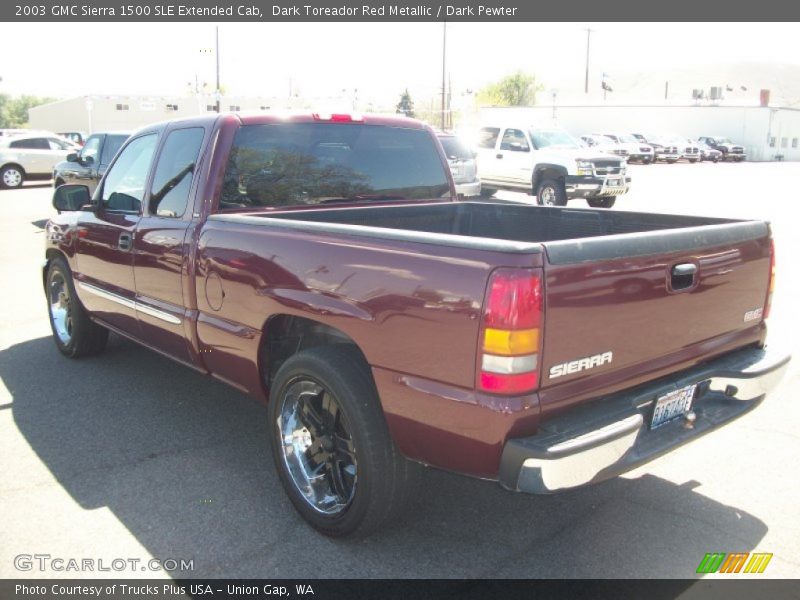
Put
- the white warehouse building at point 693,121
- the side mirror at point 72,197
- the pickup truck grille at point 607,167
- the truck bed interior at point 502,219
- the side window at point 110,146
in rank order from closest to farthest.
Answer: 1. the truck bed interior at point 502,219
2. the side mirror at point 72,197
3. the side window at point 110,146
4. the pickup truck grille at point 607,167
5. the white warehouse building at point 693,121

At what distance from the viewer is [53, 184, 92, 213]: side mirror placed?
523cm

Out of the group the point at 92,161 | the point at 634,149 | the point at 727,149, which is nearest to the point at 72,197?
the point at 92,161

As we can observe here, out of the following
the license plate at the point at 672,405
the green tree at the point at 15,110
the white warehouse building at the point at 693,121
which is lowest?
the license plate at the point at 672,405

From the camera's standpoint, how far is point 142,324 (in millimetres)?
4637

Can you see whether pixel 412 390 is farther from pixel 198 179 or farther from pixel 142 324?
pixel 142 324

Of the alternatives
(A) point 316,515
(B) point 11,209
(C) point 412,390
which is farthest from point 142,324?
(B) point 11,209

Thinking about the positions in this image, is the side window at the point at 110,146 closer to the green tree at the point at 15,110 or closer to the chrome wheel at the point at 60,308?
the chrome wheel at the point at 60,308

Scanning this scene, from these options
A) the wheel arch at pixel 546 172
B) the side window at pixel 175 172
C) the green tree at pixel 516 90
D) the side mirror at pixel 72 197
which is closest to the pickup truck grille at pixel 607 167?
the wheel arch at pixel 546 172

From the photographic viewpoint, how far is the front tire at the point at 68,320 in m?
5.69

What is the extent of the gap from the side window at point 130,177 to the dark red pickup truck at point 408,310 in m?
0.03

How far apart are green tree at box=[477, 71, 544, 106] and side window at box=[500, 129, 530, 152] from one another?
75822mm

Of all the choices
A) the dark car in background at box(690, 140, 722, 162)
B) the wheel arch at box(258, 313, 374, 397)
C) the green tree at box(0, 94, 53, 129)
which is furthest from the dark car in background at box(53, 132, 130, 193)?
the green tree at box(0, 94, 53, 129)

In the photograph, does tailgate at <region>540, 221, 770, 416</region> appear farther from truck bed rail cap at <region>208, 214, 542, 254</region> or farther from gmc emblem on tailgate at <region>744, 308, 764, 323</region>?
truck bed rail cap at <region>208, 214, 542, 254</region>

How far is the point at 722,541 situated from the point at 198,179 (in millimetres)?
3308
